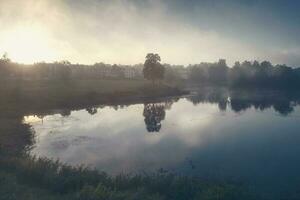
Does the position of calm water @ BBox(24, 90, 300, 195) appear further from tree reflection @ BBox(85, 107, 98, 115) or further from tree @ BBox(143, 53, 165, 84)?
tree @ BBox(143, 53, 165, 84)

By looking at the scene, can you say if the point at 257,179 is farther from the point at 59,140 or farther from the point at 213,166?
the point at 59,140

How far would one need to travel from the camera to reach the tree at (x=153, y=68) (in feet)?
454

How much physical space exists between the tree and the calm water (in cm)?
5675

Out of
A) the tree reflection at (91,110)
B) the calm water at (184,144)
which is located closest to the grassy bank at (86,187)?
the calm water at (184,144)

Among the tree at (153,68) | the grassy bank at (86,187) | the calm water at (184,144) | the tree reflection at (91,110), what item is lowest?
the calm water at (184,144)

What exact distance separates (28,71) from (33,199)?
151534mm

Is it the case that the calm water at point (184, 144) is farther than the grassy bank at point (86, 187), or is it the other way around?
the calm water at point (184, 144)

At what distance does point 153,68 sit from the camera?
138500mm

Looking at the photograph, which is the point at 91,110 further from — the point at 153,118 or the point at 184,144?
the point at 184,144

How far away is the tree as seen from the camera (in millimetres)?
138288

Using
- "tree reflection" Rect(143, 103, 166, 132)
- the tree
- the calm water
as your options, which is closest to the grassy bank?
the calm water

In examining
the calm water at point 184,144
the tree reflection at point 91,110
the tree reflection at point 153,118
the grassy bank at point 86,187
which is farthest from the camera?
the tree reflection at point 91,110

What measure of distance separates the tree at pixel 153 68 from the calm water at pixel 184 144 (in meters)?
56.8

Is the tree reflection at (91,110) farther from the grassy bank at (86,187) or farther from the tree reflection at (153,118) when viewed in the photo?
the grassy bank at (86,187)
